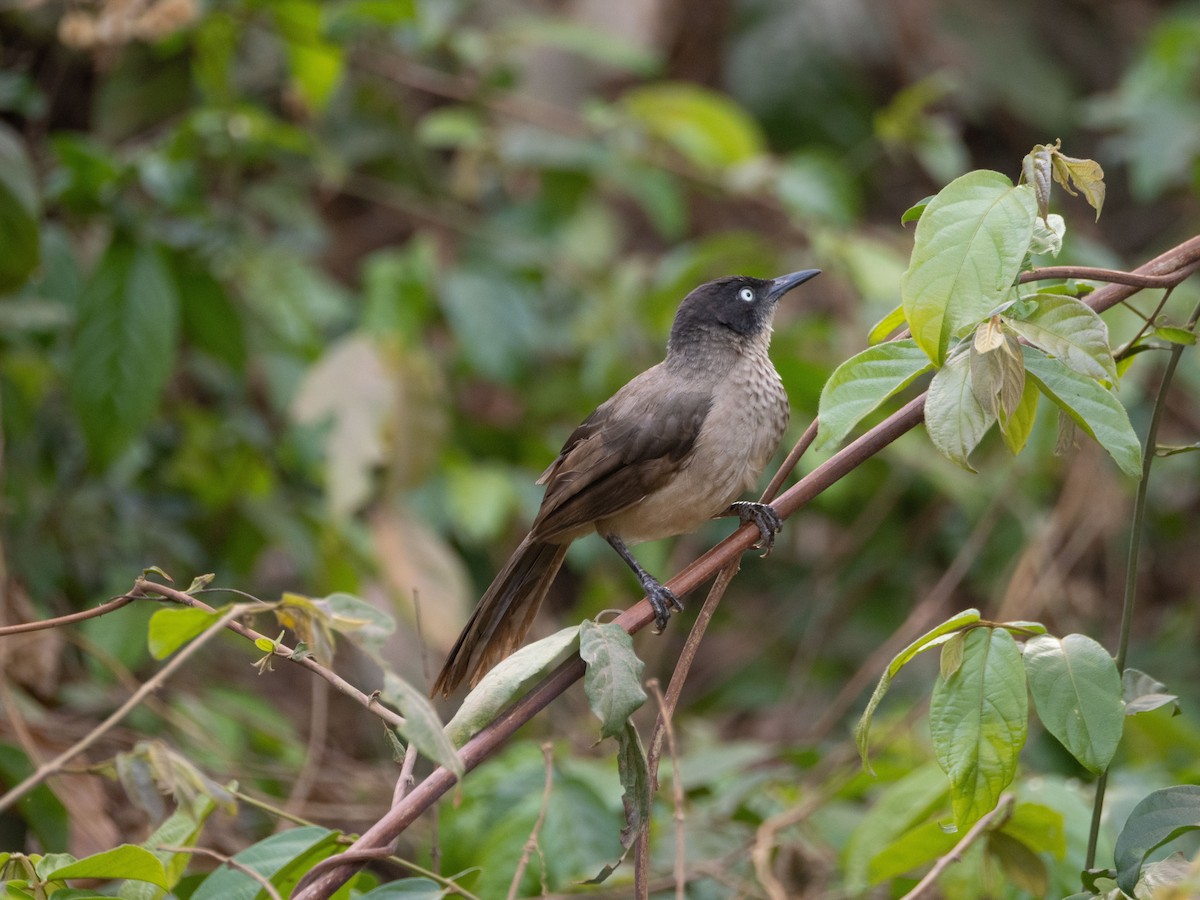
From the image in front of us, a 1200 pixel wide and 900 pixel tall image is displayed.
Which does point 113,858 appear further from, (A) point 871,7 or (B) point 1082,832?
(A) point 871,7

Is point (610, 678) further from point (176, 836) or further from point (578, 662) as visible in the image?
point (176, 836)

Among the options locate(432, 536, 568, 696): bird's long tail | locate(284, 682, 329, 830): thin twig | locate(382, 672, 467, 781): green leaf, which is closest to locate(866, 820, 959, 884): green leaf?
locate(432, 536, 568, 696): bird's long tail

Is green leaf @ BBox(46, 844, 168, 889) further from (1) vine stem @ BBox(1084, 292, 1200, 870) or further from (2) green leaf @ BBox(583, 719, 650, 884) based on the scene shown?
(1) vine stem @ BBox(1084, 292, 1200, 870)

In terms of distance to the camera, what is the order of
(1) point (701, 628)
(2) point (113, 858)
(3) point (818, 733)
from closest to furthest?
(2) point (113, 858) < (1) point (701, 628) < (3) point (818, 733)

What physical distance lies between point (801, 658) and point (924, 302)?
4.51 meters

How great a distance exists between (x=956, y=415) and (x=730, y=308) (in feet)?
5.76

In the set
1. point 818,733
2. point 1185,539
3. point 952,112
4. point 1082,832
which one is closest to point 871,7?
point 952,112

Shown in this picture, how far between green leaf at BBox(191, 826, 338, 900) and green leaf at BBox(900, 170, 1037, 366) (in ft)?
3.67

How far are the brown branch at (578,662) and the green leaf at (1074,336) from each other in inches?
8.3

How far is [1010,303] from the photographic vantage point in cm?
179

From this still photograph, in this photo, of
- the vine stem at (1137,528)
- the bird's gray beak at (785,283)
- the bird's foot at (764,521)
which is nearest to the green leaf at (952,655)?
the vine stem at (1137,528)

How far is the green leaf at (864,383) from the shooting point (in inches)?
70.7

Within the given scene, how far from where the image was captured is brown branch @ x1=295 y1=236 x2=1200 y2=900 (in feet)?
5.86

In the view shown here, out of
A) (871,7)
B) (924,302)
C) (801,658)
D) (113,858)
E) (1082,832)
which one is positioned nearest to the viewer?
(924,302)
